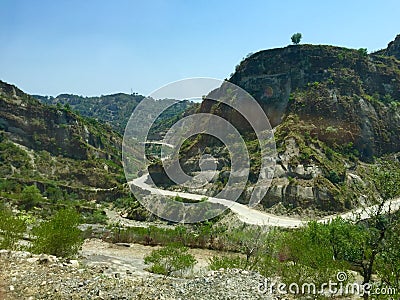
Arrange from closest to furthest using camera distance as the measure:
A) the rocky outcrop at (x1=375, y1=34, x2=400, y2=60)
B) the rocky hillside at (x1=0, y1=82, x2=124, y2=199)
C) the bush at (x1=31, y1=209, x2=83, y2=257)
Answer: the bush at (x1=31, y1=209, x2=83, y2=257), the rocky hillside at (x1=0, y1=82, x2=124, y2=199), the rocky outcrop at (x1=375, y1=34, x2=400, y2=60)

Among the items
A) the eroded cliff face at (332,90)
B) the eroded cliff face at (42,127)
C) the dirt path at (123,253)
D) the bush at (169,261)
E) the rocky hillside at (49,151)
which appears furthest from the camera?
the eroded cliff face at (42,127)

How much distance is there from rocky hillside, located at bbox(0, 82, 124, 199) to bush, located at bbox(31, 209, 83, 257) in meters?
42.7

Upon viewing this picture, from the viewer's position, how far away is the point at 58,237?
583 inches

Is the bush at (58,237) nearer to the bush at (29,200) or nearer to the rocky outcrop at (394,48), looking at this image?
the bush at (29,200)

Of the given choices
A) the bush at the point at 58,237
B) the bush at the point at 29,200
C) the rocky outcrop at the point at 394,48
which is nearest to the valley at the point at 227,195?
the bush at the point at 58,237

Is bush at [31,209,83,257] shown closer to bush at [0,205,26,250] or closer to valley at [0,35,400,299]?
valley at [0,35,400,299]

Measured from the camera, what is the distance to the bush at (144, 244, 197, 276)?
16944 millimetres

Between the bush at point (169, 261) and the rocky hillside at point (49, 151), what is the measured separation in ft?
134

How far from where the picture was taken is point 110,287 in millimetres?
9914

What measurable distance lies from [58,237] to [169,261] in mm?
5575

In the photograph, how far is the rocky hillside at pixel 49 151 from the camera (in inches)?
2291

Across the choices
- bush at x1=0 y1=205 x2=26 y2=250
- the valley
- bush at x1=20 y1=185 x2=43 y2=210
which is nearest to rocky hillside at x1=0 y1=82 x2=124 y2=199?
the valley

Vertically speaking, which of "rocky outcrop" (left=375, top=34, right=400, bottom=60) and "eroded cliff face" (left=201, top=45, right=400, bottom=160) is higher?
"rocky outcrop" (left=375, top=34, right=400, bottom=60)

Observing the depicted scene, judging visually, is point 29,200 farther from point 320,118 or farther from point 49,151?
point 320,118
